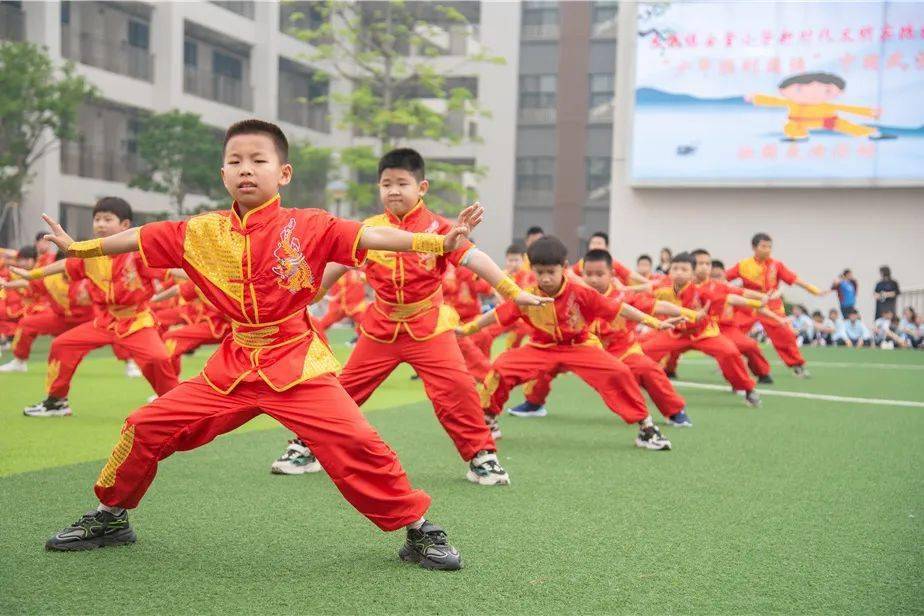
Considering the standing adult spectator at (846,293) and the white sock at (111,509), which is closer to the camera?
the white sock at (111,509)

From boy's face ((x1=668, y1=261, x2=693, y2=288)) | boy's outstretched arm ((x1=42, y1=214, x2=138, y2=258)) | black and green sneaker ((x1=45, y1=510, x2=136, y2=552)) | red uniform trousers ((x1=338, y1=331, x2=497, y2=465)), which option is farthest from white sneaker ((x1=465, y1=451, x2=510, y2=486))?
boy's face ((x1=668, y1=261, x2=693, y2=288))

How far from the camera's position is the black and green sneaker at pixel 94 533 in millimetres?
4117

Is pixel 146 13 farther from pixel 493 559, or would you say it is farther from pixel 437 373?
pixel 493 559

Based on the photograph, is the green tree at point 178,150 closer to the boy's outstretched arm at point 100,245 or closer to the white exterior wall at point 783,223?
the white exterior wall at point 783,223

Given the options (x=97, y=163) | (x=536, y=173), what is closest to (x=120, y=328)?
(x=97, y=163)

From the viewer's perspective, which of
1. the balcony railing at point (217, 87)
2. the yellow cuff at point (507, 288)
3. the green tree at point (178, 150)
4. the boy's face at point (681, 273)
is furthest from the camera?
the balcony railing at point (217, 87)

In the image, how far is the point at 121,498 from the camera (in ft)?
13.7

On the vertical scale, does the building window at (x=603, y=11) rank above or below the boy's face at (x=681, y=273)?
above

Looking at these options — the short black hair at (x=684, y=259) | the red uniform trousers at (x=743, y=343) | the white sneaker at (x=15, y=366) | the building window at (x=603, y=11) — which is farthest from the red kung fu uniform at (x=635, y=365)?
the building window at (x=603, y=11)

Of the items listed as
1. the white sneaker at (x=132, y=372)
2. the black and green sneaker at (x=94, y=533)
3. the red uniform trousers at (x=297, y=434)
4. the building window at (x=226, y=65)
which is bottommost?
the white sneaker at (x=132, y=372)

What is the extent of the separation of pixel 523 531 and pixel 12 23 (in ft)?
77.6

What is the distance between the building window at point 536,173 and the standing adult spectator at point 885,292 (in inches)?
727

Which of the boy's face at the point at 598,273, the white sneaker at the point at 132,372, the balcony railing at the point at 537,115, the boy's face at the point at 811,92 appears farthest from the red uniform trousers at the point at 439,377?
the balcony railing at the point at 537,115

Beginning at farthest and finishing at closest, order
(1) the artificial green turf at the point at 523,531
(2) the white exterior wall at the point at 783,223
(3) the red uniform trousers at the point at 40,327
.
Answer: (2) the white exterior wall at the point at 783,223 < (3) the red uniform trousers at the point at 40,327 < (1) the artificial green turf at the point at 523,531
